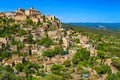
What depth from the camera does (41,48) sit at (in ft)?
95.7

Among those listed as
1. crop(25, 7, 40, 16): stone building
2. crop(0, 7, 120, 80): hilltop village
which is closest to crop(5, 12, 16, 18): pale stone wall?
crop(0, 7, 120, 80): hilltop village

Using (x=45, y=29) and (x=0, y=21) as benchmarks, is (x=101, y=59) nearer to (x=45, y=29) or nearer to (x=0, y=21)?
(x=45, y=29)

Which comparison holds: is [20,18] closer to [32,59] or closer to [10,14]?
[10,14]

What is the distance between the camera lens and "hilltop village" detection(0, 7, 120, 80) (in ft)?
76.7

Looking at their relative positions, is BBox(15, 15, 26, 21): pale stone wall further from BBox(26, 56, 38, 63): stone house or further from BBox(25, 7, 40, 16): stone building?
BBox(26, 56, 38, 63): stone house

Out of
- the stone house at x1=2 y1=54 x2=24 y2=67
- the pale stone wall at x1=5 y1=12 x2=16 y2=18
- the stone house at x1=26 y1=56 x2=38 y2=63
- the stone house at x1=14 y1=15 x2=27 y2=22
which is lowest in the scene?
the stone house at x1=26 y1=56 x2=38 y2=63

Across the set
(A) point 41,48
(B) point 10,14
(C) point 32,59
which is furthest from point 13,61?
(B) point 10,14

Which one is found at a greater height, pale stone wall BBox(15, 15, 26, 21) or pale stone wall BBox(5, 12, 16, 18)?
pale stone wall BBox(5, 12, 16, 18)

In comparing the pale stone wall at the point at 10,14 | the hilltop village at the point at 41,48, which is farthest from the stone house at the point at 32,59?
the pale stone wall at the point at 10,14

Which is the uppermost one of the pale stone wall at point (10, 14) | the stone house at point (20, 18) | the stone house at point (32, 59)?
the pale stone wall at point (10, 14)

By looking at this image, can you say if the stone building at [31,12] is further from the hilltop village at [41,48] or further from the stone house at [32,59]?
the stone house at [32,59]

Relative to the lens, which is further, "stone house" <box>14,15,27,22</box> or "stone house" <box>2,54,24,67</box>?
"stone house" <box>14,15,27,22</box>

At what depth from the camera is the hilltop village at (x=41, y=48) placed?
921 inches

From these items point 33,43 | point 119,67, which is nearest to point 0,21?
point 33,43
